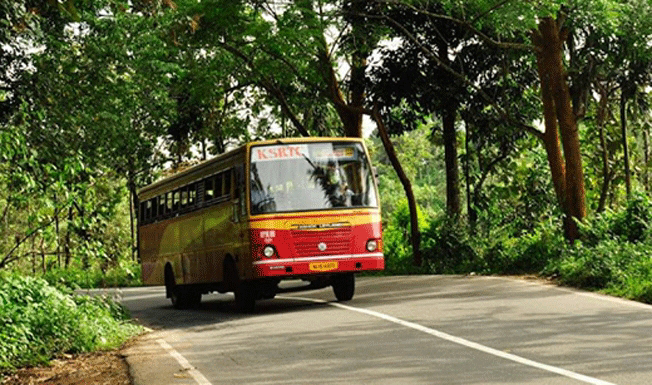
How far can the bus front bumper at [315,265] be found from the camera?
1764 cm

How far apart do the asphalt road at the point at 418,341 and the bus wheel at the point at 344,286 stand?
26 centimetres

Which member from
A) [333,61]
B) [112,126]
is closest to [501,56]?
[333,61]

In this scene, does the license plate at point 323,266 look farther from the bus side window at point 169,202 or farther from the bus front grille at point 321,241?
the bus side window at point 169,202

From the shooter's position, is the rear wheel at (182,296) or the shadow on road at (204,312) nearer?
the shadow on road at (204,312)

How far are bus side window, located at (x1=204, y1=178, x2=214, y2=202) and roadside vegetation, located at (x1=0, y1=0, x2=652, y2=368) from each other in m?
1.95

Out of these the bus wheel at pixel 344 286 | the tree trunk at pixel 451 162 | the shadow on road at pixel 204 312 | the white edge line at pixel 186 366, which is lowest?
the white edge line at pixel 186 366

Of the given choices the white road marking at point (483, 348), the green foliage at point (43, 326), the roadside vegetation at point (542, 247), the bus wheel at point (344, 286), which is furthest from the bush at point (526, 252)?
the green foliage at point (43, 326)

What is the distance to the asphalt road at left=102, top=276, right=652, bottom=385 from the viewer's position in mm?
10008

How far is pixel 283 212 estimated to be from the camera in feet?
58.7

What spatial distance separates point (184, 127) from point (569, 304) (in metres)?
24.3

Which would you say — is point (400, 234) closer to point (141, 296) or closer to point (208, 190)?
point (141, 296)

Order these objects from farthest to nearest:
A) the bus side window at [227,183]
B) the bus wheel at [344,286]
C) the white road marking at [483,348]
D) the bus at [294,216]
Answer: the bus wheel at [344,286] → the bus side window at [227,183] → the bus at [294,216] → the white road marking at [483,348]

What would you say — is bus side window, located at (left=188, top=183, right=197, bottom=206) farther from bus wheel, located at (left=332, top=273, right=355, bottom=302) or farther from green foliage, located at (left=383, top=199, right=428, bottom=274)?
green foliage, located at (left=383, top=199, right=428, bottom=274)

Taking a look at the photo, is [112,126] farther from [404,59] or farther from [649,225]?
[649,225]
